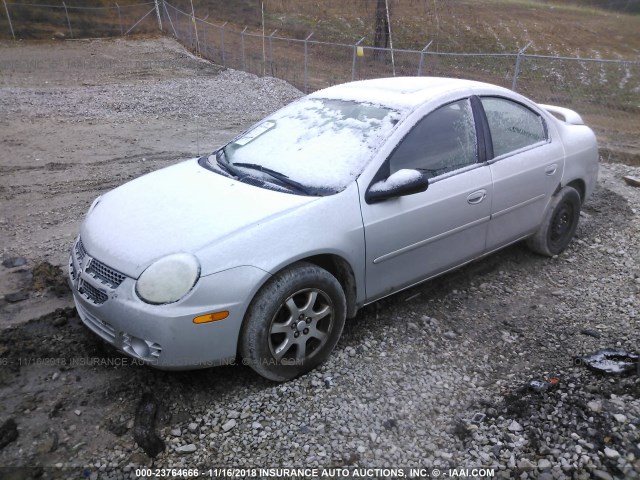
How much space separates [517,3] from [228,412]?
34205 mm

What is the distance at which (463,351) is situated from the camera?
143 inches

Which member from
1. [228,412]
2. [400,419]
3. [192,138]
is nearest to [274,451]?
[228,412]

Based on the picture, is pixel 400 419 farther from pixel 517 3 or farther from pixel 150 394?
pixel 517 3

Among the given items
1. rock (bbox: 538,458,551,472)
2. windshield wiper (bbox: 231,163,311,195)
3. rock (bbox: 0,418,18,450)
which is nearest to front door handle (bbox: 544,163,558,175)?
windshield wiper (bbox: 231,163,311,195)

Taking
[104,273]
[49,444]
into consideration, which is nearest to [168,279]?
[104,273]

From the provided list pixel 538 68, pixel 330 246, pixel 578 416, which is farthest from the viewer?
pixel 538 68

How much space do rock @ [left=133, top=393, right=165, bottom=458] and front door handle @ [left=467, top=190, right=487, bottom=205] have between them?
2.54m

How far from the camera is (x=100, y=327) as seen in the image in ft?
10.0

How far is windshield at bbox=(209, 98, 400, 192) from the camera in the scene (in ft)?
11.4

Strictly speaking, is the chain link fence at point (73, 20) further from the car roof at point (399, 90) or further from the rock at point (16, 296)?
the car roof at point (399, 90)

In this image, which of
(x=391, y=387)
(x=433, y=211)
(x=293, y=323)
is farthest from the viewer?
(x=433, y=211)

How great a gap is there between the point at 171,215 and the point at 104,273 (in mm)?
517

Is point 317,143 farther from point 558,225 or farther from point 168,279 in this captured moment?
point 558,225

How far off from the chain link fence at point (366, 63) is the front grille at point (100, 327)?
26.9 feet
